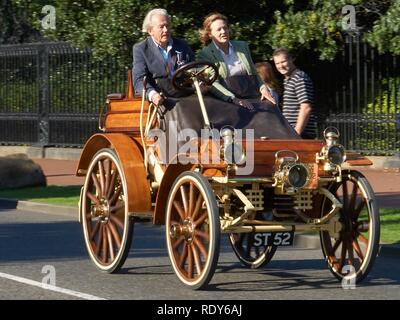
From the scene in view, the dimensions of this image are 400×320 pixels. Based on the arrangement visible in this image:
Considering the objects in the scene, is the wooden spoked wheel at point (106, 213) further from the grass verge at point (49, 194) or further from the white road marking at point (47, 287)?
the grass verge at point (49, 194)

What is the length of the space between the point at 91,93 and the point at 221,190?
1757 centimetres

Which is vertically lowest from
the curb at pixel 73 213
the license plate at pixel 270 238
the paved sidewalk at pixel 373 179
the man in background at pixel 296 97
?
the curb at pixel 73 213

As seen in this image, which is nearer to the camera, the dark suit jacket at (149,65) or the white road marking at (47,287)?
the white road marking at (47,287)

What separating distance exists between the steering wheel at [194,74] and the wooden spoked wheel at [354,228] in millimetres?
1318

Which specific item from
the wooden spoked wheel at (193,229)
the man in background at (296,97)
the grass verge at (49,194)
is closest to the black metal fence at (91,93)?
the grass verge at (49,194)

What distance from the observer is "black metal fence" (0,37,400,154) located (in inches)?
818

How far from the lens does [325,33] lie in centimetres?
2002

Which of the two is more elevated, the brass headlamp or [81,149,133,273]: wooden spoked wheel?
the brass headlamp

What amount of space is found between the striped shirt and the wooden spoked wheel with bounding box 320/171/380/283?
2232 mm

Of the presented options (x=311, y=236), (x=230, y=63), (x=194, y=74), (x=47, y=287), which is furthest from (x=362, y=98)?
(x=47, y=287)

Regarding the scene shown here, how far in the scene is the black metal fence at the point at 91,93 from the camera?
20.8 m

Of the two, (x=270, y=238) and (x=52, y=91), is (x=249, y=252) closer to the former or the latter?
(x=270, y=238)

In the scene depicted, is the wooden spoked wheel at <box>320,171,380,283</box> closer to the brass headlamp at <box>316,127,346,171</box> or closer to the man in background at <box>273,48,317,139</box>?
the brass headlamp at <box>316,127,346,171</box>

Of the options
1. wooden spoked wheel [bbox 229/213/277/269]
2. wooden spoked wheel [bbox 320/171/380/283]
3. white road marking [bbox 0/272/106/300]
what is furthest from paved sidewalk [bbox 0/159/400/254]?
white road marking [bbox 0/272/106/300]
